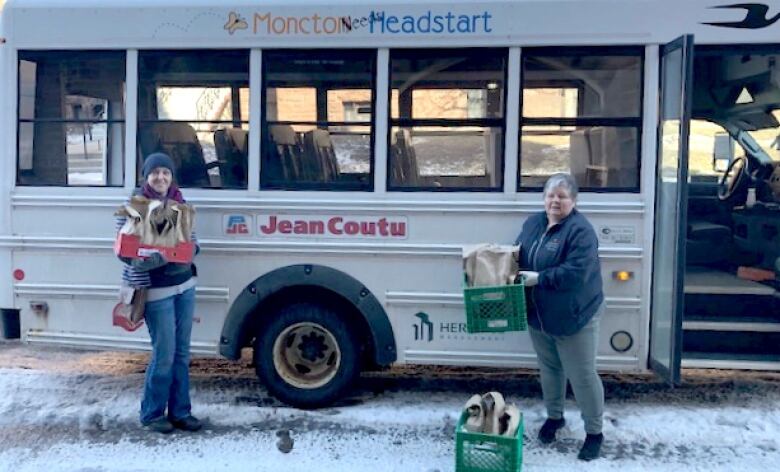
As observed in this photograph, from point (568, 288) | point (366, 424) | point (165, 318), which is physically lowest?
point (366, 424)

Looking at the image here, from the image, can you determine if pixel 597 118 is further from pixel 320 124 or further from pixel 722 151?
pixel 722 151

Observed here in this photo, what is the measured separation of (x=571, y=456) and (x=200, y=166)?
2.69 metres

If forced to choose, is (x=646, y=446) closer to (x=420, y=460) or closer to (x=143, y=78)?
(x=420, y=460)

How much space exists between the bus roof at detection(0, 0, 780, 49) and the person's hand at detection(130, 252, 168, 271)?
131cm

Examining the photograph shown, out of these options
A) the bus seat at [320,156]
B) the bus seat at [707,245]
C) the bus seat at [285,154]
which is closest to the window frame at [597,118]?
the bus seat at [320,156]

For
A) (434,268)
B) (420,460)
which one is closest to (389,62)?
(434,268)

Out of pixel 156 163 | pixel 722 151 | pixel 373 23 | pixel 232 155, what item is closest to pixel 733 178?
pixel 722 151

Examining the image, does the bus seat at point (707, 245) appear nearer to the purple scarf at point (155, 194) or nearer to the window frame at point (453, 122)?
the window frame at point (453, 122)

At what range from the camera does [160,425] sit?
4.48 metres

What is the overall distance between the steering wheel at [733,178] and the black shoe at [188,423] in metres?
4.68

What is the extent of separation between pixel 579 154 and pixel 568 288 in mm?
912

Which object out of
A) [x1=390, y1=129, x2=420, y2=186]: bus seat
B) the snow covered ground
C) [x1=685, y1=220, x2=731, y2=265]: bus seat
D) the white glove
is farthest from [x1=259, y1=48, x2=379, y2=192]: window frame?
[x1=685, y1=220, x2=731, y2=265]: bus seat

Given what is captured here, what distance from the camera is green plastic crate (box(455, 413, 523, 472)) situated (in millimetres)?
3682

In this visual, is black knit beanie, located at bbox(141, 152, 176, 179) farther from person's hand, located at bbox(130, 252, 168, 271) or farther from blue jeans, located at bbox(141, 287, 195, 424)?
blue jeans, located at bbox(141, 287, 195, 424)
